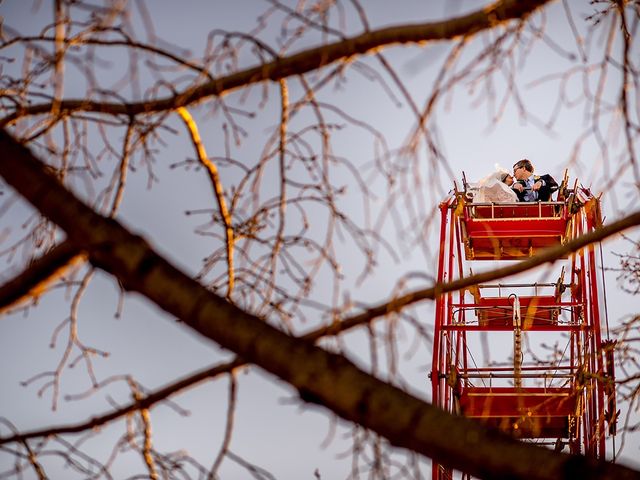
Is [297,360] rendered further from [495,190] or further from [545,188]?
[545,188]

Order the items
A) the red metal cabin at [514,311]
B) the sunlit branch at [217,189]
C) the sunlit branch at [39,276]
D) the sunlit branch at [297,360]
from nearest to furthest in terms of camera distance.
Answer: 1. the sunlit branch at [297,360]
2. the sunlit branch at [39,276]
3. the sunlit branch at [217,189]
4. the red metal cabin at [514,311]

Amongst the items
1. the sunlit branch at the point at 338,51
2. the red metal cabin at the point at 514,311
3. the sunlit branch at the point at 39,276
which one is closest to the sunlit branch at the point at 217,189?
the sunlit branch at the point at 338,51

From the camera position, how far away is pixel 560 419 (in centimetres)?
918

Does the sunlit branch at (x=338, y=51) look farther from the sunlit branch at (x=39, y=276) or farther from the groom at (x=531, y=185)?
the groom at (x=531, y=185)

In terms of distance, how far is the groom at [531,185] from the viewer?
9.39 meters

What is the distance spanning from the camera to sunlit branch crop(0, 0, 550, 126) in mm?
2158

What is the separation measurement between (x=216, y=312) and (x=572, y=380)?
6.48 m

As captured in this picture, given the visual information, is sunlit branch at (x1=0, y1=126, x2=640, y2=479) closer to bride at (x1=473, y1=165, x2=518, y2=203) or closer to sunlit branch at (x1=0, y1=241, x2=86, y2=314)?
sunlit branch at (x1=0, y1=241, x2=86, y2=314)

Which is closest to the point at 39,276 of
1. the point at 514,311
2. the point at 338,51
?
the point at 338,51

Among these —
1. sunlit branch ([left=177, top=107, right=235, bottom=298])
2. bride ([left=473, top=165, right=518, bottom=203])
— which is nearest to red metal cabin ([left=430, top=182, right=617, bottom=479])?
bride ([left=473, top=165, right=518, bottom=203])

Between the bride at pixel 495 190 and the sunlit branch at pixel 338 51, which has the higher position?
the bride at pixel 495 190

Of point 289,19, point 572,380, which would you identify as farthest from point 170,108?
point 572,380

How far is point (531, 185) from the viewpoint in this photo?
945cm

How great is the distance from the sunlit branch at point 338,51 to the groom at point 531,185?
23.9 feet
